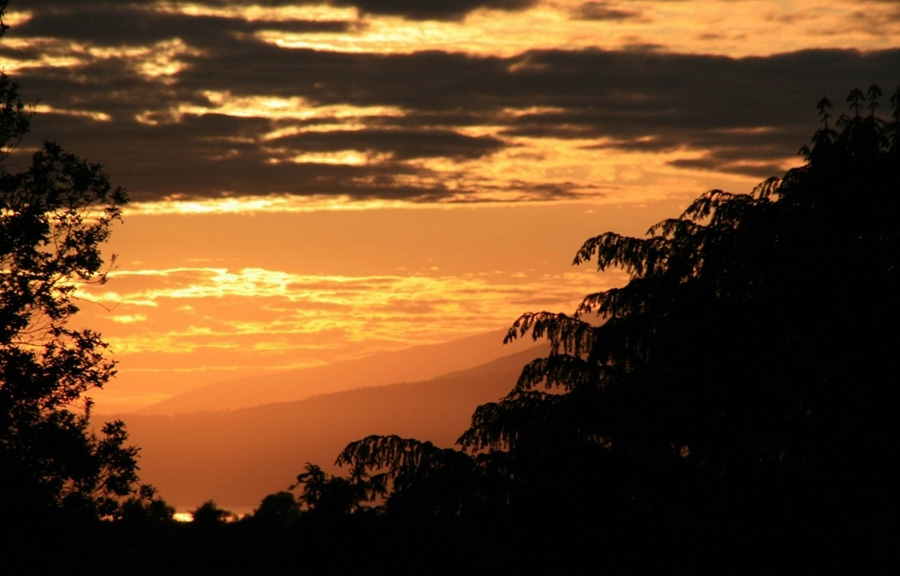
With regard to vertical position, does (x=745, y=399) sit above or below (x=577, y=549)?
above

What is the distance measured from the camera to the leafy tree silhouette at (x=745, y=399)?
12039 millimetres

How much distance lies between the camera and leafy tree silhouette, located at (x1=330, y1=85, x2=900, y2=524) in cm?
1204

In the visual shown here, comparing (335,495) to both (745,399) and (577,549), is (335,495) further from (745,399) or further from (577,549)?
(745,399)

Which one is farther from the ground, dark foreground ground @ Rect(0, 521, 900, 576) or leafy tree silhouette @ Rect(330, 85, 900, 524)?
leafy tree silhouette @ Rect(330, 85, 900, 524)

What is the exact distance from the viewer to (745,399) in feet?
41.0

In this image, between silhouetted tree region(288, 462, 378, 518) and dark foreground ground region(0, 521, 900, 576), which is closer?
dark foreground ground region(0, 521, 900, 576)

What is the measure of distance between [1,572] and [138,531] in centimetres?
287

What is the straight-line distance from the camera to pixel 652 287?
1391 centimetres

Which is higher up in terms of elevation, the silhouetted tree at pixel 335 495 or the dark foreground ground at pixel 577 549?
the silhouetted tree at pixel 335 495

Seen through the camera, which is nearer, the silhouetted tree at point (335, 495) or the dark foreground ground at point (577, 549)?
the dark foreground ground at point (577, 549)

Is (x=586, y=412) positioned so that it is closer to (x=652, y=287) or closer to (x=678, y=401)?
(x=678, y=401)

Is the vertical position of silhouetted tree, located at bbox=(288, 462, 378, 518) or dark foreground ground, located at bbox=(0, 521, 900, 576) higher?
silhouetted tree, located at bbox=(288, 462, 378, 518)

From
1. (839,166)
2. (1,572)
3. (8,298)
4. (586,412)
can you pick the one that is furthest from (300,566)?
(1,572)

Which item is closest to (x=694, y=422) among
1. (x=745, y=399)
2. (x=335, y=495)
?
(x=745, y=399)
